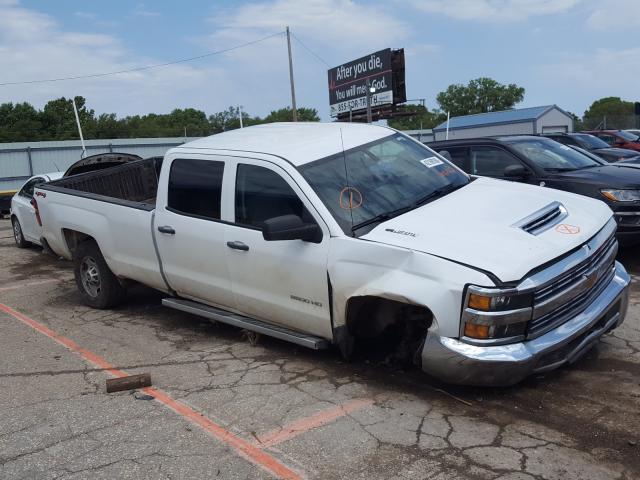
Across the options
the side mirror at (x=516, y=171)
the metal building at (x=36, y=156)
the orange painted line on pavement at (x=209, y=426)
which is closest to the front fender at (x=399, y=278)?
the orange painted line on pavement at (x=209, y=426)

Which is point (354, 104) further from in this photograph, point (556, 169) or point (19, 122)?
point (19, 122)

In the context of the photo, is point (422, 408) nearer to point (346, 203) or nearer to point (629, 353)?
point (346, 203)

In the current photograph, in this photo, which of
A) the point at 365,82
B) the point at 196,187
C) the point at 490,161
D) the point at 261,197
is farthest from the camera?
the point at 365,82

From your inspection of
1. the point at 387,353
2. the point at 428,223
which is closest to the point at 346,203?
the point at 428,223

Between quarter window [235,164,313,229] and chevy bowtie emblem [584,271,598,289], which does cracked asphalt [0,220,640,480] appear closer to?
chevy bowtie emblem [584,271,598,289]

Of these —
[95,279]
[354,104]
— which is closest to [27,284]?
[95,279]

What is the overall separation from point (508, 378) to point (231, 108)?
7500cm

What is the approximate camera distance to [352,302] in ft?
14.8

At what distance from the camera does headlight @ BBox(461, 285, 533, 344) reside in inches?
150

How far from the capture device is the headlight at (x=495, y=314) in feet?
12.5

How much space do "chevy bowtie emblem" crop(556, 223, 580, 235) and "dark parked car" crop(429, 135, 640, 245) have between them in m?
2.72

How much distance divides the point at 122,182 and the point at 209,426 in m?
4.74

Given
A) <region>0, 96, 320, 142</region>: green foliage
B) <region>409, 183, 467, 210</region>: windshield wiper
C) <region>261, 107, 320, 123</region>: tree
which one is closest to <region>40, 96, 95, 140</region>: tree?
<region>0, 96, 320, 142</region>: green foliage

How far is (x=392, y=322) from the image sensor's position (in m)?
4.66
